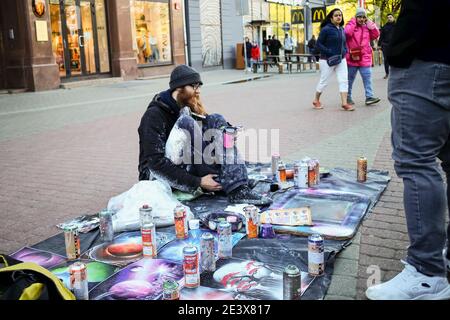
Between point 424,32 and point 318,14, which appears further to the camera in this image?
point 318,14

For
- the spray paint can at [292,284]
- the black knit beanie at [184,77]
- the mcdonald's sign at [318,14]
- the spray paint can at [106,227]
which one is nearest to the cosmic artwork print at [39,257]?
the spray paint can at [106,227]

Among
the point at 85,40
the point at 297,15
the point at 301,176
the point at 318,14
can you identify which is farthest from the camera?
the point at 297,15

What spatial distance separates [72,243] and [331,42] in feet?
25.3

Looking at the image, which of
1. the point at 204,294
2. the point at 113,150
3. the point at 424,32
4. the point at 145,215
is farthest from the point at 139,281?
the point at 113,150

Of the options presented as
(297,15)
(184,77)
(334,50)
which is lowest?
(184,77)

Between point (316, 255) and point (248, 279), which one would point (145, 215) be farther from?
point (316, 255)

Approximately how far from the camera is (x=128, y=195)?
4.04 m

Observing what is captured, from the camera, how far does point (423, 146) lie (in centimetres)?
242

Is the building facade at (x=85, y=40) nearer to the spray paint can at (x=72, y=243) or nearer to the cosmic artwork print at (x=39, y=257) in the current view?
the cosmic artwork print at (x=39, y=257)

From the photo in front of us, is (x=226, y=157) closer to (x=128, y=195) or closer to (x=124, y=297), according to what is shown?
(x=128, y=195)

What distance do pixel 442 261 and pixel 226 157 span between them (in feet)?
6.95

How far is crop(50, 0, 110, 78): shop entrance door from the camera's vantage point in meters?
17.6
